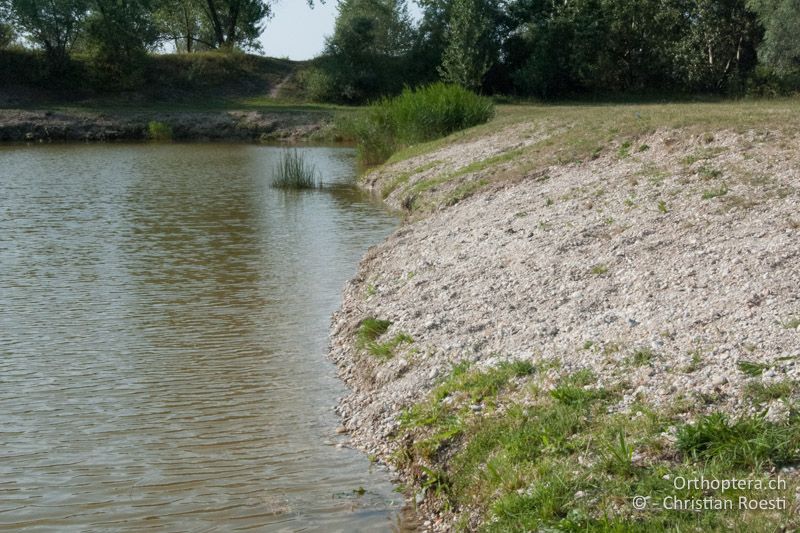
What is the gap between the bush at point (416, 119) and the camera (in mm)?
26453

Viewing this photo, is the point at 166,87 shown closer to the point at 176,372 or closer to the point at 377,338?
the point at 176,372

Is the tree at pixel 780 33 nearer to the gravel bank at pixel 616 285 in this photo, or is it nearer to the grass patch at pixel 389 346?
the gravel bank at pixel 616 285

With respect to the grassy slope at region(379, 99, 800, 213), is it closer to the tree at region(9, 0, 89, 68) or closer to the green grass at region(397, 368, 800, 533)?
the green grass at region(397, 368, 800, 533)

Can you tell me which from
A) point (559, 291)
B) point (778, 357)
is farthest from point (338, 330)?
point (778, 357)

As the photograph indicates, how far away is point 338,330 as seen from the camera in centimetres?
995

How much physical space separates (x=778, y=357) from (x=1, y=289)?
10.4 metres

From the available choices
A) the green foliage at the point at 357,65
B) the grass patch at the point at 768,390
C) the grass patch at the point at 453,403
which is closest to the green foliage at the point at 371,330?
the grass patch at the point at 453,403

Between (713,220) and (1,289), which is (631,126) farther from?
(1,289)

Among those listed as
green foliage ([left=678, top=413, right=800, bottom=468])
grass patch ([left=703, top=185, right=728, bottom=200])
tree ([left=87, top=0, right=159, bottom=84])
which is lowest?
green foliage ([left=678, top=413, right=800, bottom=468])

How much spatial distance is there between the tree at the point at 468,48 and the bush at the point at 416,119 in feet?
64.6

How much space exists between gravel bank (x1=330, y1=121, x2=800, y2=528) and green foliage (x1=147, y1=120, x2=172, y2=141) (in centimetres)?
3083

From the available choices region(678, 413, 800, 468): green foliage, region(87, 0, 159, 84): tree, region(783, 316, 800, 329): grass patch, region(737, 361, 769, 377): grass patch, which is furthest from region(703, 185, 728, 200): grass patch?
region(87, 0, 159, 84): tree

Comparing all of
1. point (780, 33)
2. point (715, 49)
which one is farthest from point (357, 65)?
point (780, 33)

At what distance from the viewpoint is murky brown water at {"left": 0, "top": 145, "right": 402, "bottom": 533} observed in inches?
235
